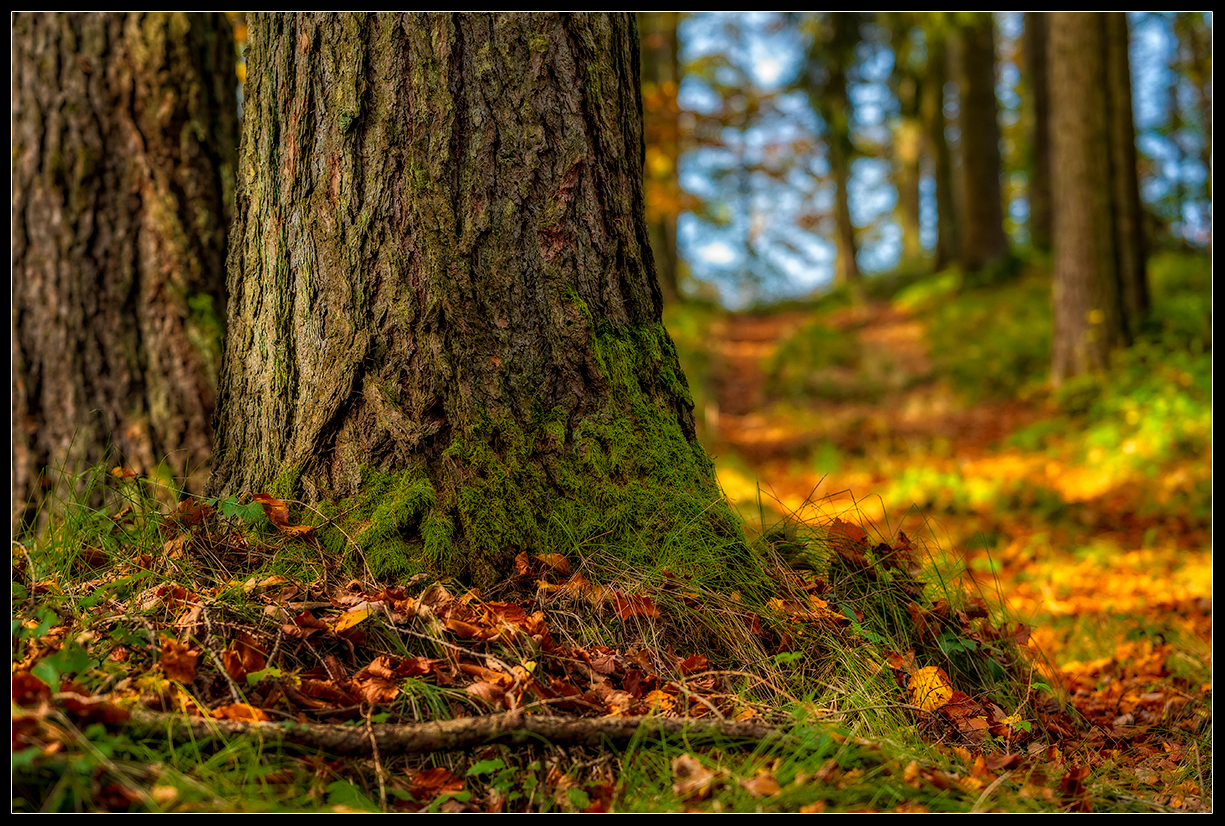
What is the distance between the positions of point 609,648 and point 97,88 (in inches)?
130

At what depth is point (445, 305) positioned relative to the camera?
2281 millimetres

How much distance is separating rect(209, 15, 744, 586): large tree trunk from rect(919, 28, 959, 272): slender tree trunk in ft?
48.9

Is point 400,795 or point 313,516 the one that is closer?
point 400,795

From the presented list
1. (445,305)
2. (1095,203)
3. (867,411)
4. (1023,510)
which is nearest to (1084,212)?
(1095,203)

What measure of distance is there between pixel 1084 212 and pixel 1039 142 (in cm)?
694

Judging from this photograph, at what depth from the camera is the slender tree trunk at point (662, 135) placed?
33.3ft

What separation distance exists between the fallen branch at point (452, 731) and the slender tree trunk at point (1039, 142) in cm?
1373

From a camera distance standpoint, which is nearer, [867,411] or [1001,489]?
[1001,489]

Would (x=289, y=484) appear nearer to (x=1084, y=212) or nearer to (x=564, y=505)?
(x=564, y=505)

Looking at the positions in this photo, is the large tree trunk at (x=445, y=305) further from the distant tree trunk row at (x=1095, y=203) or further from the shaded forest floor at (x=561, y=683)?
the distant tree trunk row at (x=1095, y=203)

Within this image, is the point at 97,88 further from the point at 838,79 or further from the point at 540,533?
the point at 838,79

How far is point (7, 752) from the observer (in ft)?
4.72

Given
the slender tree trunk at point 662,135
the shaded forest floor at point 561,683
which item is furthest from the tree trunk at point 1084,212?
the shaded forest floor at point 561,683
